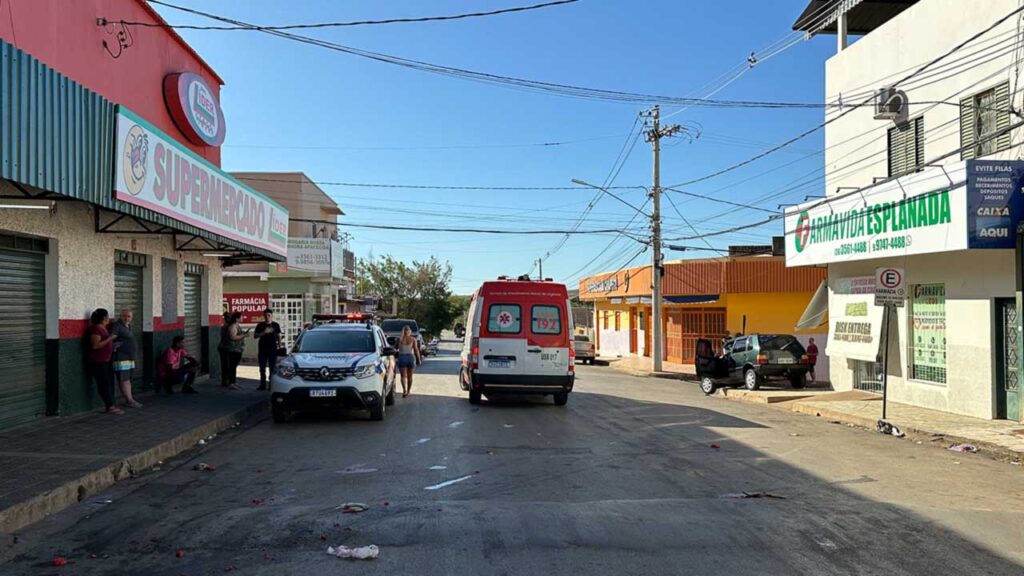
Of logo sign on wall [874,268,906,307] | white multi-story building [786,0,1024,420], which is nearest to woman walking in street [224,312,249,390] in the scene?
logo sign on wall [874,268,906,307]

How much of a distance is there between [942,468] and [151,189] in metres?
11.5

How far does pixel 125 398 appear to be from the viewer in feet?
42.8

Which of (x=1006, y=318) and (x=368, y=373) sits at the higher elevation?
(x=1006, y=318)

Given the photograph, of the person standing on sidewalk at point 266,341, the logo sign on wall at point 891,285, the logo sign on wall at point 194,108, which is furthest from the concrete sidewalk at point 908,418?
the logo sign on wall at point 194,108

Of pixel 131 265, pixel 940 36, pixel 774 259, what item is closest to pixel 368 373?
pixel 131 265

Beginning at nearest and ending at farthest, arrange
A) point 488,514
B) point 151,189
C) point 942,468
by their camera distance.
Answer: point 488,514
point 942,468
point 151,189

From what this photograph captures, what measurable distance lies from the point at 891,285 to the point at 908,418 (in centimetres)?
257

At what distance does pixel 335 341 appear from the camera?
13734 millimetres

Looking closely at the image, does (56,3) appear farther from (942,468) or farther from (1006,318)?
(1006,318)

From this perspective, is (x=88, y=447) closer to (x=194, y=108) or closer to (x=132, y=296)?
(x=132, y=296)

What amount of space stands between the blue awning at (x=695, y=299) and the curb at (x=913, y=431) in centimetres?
1868

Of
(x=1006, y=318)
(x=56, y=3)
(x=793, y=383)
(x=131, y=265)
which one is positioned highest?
(x=56, y=3)

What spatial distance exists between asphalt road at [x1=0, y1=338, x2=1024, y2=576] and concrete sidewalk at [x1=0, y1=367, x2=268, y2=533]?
0.78ft

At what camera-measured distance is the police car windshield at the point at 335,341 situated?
44.3 feet
